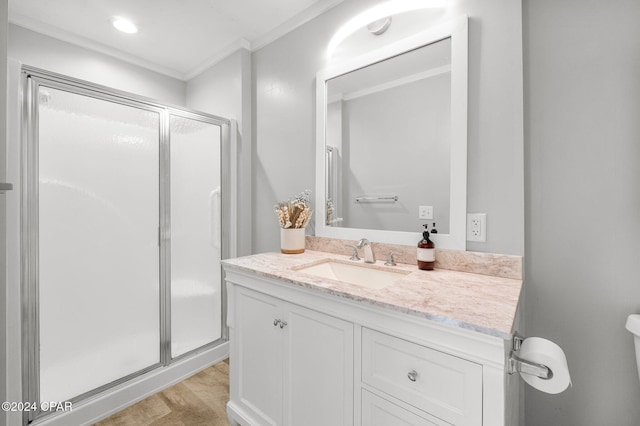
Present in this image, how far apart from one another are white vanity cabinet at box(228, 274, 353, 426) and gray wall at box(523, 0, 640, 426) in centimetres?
89

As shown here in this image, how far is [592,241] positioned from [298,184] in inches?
61.1

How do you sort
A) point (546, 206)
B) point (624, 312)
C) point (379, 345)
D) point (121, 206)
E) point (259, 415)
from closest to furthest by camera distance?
point (379, 345), point (624, 312), point (546, 206), point (259, 415), point (121, 206)

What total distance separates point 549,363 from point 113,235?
221 centimetres

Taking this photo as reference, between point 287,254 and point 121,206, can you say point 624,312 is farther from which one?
point 121,206

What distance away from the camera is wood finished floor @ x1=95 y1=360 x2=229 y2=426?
5.26 feet

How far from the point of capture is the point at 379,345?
93 centimetres

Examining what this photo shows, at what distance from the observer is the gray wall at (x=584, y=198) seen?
1055 mm

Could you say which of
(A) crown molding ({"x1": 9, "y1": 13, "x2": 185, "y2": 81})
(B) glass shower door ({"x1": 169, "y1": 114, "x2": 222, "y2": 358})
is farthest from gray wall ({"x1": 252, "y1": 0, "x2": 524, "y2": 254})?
(A) crown molding ({"x1": 9, "y1": 13, "x2": 185, "y2": 81})

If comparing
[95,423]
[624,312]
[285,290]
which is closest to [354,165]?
[285,290]

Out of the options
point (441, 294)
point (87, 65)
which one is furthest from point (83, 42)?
point (441, 294)

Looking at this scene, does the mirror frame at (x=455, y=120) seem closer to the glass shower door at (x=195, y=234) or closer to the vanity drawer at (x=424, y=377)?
the vanity drawer at (x=424, y=377)

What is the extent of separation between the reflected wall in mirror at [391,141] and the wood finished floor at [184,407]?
4.36 feet

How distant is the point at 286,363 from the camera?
1222mm

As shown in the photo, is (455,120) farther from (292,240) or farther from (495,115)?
(292,240)
